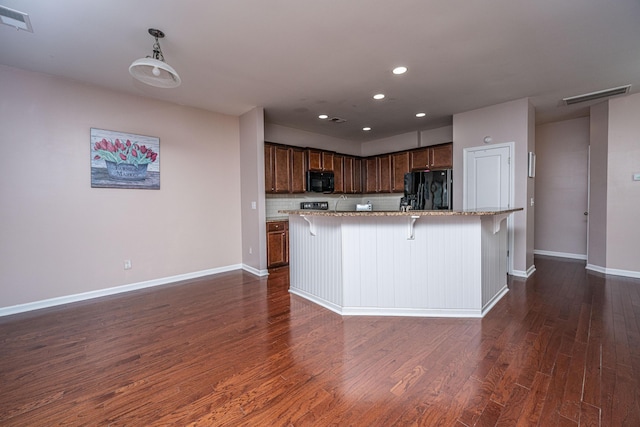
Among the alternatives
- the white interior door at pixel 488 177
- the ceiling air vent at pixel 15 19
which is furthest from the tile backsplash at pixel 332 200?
the ceiling air vent at pixel 15 19

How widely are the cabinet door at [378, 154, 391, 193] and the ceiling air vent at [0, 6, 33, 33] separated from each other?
5762 millimetres

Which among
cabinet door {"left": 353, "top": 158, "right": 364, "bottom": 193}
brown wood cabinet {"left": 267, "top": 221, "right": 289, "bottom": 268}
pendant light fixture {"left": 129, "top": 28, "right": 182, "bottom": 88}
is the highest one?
pendant light fixture {"left": 129, "top": 28, "right": 182, "bottom": 88}

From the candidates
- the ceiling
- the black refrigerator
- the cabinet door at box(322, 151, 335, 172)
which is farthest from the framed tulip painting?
the black refrigerator

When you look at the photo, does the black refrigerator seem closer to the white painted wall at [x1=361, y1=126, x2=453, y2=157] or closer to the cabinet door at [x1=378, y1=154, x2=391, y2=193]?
the cabinet door at [x1=378, y1=154, x2=391, y2=193]

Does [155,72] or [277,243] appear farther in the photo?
[277,243]

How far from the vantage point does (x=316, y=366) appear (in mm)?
2074

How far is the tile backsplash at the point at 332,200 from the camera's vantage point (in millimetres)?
5664

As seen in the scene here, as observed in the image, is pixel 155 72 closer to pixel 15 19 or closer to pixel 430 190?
pixel 15 19

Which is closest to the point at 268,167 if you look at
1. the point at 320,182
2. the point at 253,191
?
the point at 253,191

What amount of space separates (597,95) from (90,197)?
7.20m

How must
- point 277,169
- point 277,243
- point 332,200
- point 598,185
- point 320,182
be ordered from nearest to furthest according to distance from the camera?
1. point 598,185
2. point 277,243
3. point 277,169
4. point 320,182
5. point 332,200

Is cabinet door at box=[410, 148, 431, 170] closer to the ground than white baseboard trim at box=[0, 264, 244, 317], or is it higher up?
higher up

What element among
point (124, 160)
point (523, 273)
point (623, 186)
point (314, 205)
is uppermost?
point (124, 160)

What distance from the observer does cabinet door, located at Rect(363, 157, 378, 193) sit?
6762 mm
